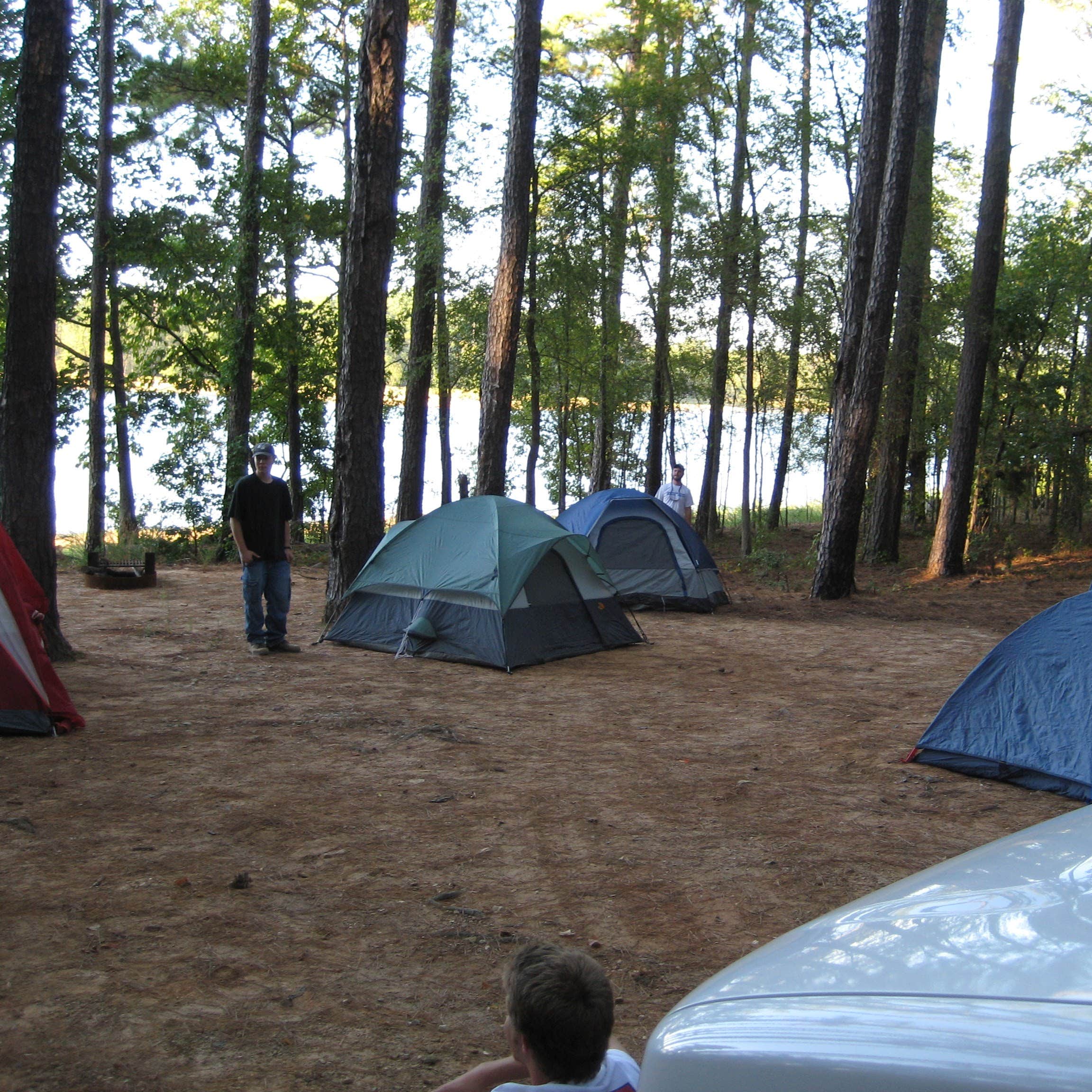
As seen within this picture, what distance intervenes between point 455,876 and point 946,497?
11900 millimetres

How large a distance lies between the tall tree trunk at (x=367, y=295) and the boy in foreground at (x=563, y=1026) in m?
8.13

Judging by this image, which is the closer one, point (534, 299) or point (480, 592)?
point (480, 592)

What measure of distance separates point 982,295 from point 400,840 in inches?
492

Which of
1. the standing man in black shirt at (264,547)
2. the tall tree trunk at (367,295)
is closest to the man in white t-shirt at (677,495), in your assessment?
the tall tree trunk at (367,295)

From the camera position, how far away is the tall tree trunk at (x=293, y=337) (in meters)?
19.1

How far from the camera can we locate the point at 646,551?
12.2 m

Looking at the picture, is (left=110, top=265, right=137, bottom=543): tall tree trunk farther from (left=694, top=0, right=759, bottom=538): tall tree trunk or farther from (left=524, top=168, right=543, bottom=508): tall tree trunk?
(left=694, top=0, right=759, bottom=538): tall tree trunk

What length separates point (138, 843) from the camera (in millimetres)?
4402

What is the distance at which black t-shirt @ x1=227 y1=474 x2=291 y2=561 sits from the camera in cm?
852

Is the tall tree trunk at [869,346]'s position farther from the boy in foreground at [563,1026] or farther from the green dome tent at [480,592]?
the boy in foreground at [563,1026]

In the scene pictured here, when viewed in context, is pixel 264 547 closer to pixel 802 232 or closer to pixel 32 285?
pixel 32 285

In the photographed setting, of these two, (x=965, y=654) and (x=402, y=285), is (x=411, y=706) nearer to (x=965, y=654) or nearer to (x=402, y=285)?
(x=965, y=654)

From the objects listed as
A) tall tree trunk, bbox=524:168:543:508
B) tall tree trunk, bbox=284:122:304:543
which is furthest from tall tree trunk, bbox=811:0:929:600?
tall tree trunk, bbox=284:122:304:543

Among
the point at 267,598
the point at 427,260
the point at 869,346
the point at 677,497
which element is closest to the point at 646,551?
the point at 677,497
